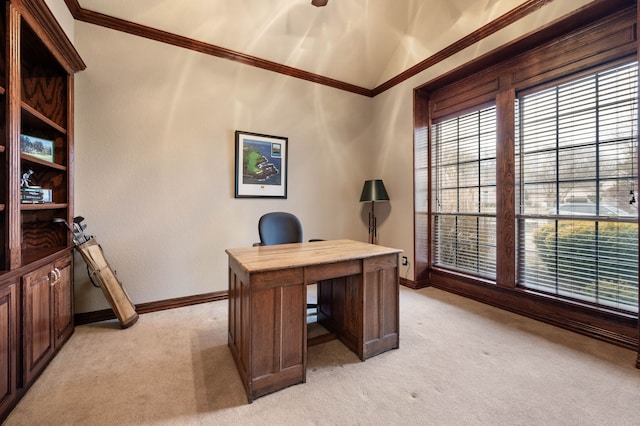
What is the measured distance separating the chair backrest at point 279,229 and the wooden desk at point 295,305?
1.67 feet

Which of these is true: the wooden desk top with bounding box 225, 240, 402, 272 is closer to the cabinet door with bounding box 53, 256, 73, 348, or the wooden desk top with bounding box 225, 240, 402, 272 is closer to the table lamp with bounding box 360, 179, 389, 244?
the cabinet door with bounding box 53, 256, 73, 348

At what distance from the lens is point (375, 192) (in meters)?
3.83

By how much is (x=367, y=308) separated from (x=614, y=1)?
9.81 ft

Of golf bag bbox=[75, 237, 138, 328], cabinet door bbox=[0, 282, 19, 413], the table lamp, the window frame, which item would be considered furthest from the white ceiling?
cabinet door bbox=[0, 282, 19, 413]

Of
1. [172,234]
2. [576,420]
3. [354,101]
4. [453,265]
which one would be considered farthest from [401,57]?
[576,420]

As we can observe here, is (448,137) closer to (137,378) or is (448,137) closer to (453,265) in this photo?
(453,265)

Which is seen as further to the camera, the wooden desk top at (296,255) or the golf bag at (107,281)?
the golf bag at (107,281)

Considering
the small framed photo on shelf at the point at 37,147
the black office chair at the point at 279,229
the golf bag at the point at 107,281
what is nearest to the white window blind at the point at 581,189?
the black office chair at the point at 279,229

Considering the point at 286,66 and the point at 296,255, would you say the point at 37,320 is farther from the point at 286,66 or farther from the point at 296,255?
the point at 286,66

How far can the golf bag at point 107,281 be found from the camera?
2.33 m

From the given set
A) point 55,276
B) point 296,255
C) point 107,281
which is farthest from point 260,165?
point 55,276

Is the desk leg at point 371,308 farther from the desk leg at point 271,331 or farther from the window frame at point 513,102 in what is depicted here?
the window frame at point 513,102

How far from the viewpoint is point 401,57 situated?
3736 mm

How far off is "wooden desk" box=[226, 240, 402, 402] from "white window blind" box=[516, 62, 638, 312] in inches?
67.3
